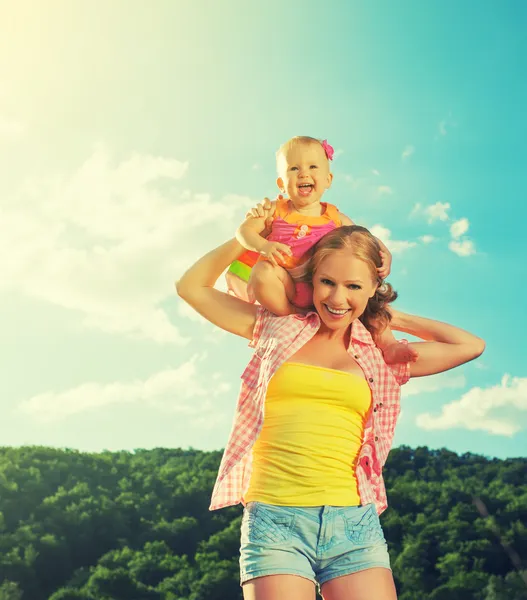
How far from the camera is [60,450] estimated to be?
2953cm

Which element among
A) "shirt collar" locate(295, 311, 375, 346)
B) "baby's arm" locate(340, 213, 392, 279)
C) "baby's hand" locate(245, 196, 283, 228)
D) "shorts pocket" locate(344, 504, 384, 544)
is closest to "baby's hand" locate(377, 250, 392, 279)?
"baby's arm" locate(340, 213, 392, 279)

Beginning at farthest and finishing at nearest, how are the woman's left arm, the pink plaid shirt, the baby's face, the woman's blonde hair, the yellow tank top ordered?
the baby's face < the woman's left arm < the woman's blonde hair < the pink plaid shirt < the yellow tank top

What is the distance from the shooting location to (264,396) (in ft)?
8.51

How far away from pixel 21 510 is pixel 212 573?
656 cm

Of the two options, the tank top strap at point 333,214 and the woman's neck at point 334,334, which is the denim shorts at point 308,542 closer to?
the woman's neck at point 334,334

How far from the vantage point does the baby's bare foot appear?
111 inches

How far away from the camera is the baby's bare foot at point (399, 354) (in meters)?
2.81

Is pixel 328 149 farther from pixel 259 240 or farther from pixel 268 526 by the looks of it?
pixel 268 526

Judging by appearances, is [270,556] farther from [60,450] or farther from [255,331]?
[60,450]

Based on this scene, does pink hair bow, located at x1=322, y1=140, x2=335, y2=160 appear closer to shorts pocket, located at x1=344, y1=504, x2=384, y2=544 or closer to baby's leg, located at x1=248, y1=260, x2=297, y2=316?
baby's leg, located at x1=248, y1=260, x2=297, y2=316

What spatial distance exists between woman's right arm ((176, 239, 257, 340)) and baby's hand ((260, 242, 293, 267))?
24cm

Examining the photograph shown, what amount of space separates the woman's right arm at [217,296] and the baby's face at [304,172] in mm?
285

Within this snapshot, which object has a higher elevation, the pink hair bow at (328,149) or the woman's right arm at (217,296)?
the pink hair bow at (328,149)

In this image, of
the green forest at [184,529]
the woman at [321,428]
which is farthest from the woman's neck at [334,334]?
the green forest at [184,529]
